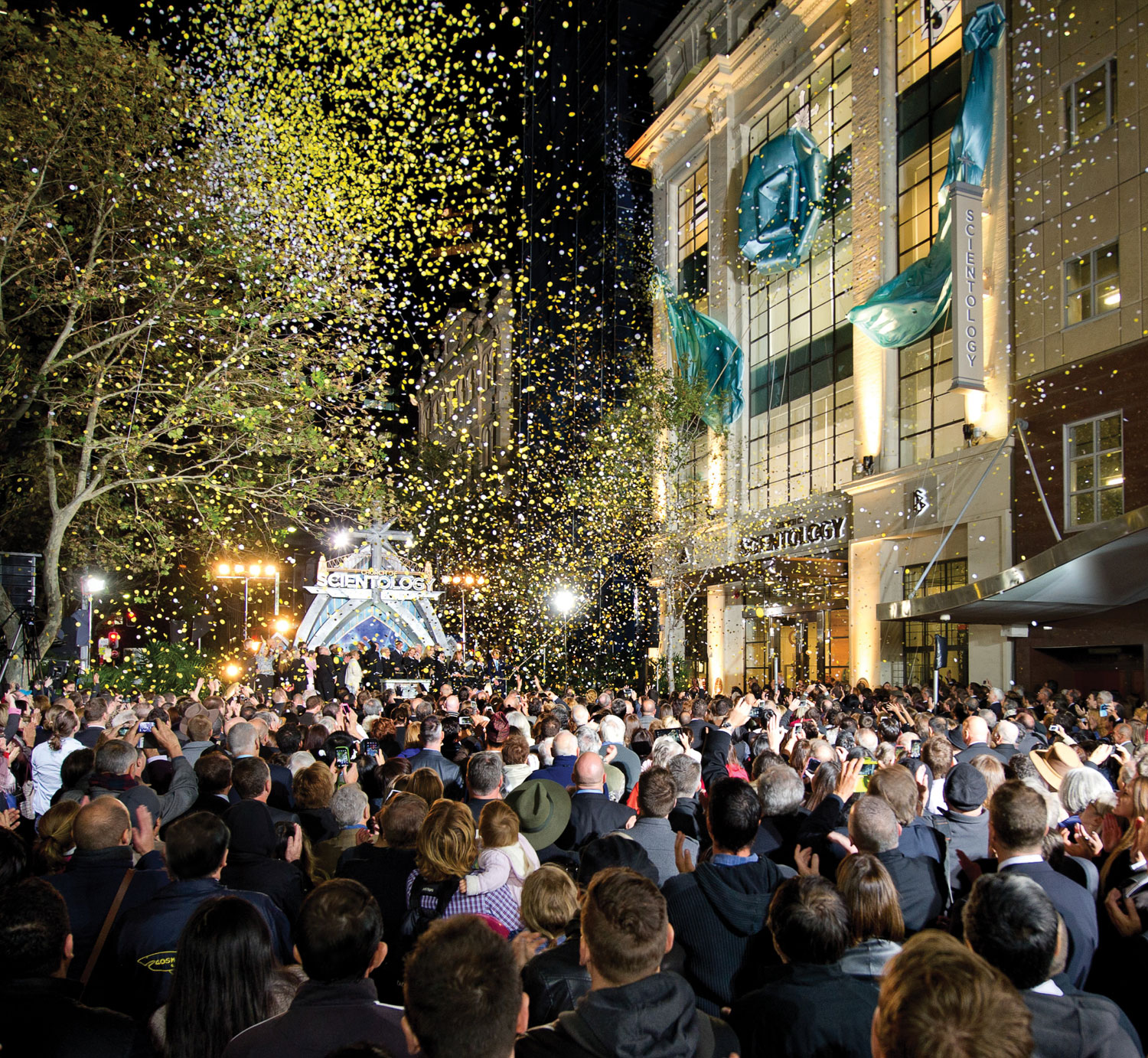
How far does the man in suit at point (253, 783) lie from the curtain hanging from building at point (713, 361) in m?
27.0

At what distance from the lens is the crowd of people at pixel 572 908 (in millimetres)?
2508

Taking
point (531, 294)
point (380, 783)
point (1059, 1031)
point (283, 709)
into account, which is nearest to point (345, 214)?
point (283, 709)

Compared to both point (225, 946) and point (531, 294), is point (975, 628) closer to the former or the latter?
point (225, 946)

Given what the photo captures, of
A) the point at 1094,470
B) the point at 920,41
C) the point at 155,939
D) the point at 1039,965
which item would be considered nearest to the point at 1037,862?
the point at 1039,965

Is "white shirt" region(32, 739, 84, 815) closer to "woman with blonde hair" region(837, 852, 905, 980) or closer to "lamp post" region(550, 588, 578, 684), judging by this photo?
"woman with blonde hair" region(837, 852, 905, 980)

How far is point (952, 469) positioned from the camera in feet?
71.9

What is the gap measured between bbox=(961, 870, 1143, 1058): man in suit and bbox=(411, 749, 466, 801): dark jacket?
16.6ft

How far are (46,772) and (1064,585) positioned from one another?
1448cm

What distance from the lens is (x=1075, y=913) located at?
12.5ft

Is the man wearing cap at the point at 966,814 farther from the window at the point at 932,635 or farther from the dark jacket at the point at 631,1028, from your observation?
the window at the point at 932,635

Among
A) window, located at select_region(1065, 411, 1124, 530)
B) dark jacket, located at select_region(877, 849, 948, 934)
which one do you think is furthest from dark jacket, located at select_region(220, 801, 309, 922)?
window, located at select_region(1065, 411, 1124, 530)

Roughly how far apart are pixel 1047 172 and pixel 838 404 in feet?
30.2

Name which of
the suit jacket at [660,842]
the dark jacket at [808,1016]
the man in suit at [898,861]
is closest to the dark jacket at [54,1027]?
the dark jacket at [808,1016]

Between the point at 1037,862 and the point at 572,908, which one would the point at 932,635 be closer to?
the point at 1037,862
